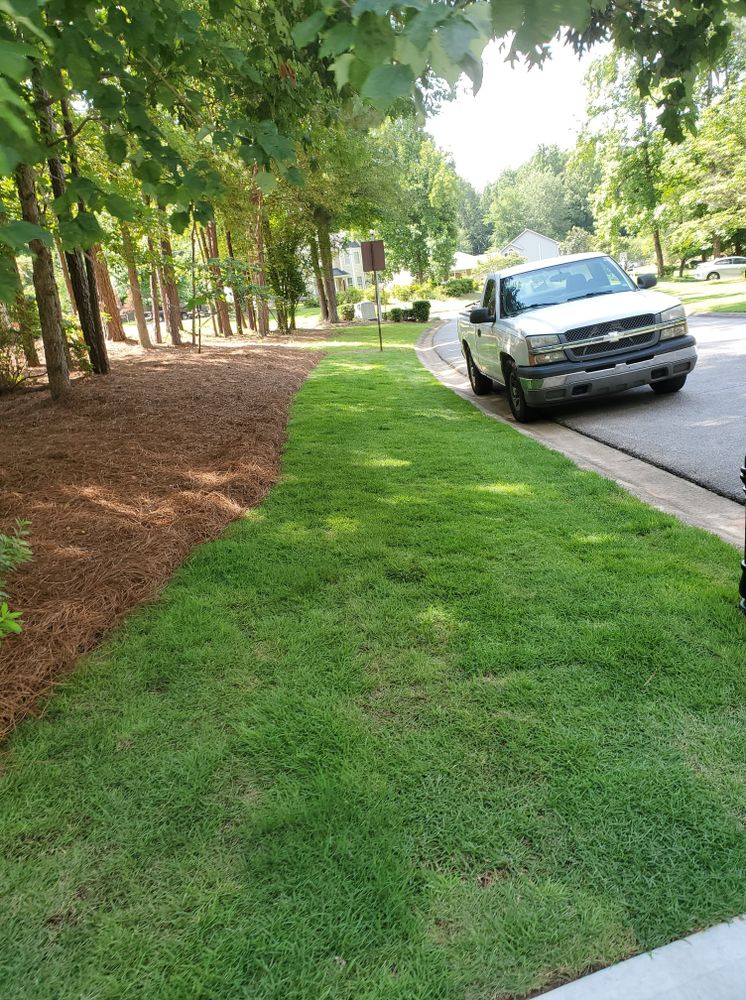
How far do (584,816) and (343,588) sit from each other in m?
1.94

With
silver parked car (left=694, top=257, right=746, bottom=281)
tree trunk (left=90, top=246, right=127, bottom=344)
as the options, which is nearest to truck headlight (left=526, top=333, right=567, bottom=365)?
tree trunk (left=90, top=246, right=127, bottom=344)

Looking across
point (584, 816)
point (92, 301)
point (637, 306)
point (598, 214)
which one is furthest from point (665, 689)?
point (598, 214)

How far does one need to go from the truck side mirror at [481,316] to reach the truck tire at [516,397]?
0.99m

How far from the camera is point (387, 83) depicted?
1802mm

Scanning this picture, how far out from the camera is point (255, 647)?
312cm

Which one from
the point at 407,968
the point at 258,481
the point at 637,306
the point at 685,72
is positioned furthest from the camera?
the point at 637,306

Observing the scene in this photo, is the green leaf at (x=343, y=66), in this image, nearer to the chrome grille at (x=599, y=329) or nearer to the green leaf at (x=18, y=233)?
the green leaf at (x=18, y=233)

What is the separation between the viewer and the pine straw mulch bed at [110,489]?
10.8ft

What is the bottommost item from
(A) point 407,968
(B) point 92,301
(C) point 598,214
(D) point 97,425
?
(A) point 407,968

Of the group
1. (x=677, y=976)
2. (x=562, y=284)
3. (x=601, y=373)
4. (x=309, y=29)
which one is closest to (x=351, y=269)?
(x=562, y=284)

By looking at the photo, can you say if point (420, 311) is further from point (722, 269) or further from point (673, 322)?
point (673, 322)

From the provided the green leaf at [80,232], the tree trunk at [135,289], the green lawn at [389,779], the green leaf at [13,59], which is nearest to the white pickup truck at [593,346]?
the green lawn at [389,779]

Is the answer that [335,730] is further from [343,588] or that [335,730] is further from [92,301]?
[92,301]

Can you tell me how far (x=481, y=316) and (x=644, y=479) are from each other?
14.4 feet
